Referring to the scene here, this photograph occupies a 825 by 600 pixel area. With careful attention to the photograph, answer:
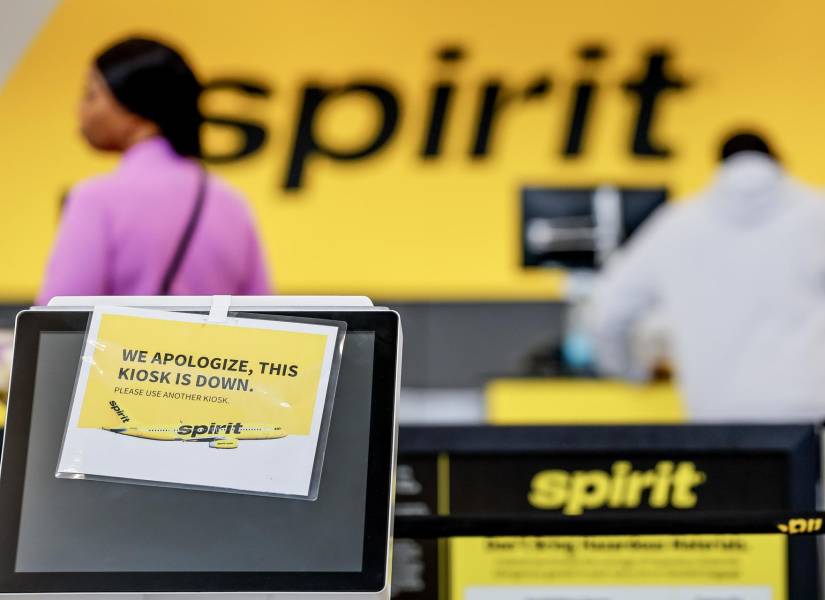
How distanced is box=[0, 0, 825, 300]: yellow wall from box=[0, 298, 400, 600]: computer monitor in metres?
4.61

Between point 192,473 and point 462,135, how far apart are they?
483 centimetres

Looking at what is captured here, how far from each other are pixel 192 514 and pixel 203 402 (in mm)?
104

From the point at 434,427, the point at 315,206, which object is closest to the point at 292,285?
the point at 315,206

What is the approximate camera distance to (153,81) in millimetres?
2018

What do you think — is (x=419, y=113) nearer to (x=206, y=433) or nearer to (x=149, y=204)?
(x=149, y=204)

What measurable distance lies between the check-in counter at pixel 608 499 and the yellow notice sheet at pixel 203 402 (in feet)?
1.22

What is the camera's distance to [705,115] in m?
5.86

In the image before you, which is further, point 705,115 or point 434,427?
point 705,115

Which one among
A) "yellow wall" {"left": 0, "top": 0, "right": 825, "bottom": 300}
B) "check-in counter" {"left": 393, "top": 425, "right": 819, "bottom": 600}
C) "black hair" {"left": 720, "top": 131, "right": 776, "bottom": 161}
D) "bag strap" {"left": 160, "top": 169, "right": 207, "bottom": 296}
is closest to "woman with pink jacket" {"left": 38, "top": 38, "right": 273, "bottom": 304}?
"bag strap" {"left": 160, "top": 169, "right": 207, "bottom": 296}

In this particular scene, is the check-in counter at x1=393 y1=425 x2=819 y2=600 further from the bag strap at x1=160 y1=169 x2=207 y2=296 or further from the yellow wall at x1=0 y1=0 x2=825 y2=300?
the yellow wall at x1=0 y1=0 x2=825 y2=300

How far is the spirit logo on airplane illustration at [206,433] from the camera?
1117mm

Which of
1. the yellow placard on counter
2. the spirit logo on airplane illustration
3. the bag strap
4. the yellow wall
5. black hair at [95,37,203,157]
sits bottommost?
the yellow placard on counter

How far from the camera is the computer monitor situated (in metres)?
1.08

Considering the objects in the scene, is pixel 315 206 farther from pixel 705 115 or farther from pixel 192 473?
pixel 192 473
